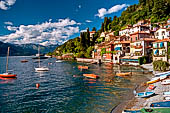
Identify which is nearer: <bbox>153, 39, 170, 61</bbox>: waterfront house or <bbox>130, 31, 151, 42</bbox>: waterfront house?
<bbox>153, 39, 170, 61</bbox>: waterfront house

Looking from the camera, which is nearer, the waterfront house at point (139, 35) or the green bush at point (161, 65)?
the green bush at point (161, 65)

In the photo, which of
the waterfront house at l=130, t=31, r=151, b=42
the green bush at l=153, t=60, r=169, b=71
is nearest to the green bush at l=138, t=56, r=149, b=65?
the waterfront house at l=130, t=31, r=151, b=42

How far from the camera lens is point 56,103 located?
23.0 m

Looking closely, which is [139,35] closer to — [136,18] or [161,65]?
[161,65]

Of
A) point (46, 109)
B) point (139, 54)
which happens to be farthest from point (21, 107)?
point (139, 54)

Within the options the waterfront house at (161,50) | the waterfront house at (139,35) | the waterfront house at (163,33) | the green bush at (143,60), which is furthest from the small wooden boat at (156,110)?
the waterfront house at (139,35)

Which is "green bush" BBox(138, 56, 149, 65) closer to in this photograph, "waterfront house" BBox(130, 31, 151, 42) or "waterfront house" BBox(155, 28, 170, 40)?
"waterfront house" BBox(155, 28, 170, 40)

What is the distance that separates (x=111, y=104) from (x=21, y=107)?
14.4 m

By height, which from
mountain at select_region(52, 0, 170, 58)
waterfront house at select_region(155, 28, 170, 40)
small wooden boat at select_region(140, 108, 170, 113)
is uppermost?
mountain at select_region(52, 0, 170, 58)

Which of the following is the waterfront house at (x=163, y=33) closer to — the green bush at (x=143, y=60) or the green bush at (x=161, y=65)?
the green bush at (x=143, y=60)

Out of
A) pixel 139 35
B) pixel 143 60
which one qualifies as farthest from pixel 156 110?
pixel 139 35

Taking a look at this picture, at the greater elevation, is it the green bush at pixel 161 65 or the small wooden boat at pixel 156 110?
the green bush at pixel 161 65

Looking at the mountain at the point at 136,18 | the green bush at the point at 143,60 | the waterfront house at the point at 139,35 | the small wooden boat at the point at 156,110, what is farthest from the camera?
the mountain at the point at 136,18

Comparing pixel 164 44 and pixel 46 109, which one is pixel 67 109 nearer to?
pixel 46 109
